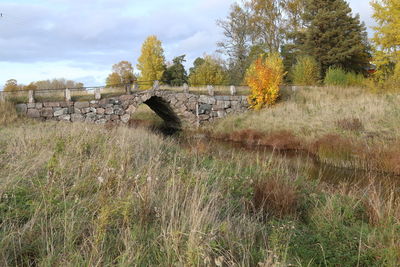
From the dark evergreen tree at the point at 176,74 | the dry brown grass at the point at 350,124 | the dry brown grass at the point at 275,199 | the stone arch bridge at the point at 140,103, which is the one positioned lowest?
the dry brown grass at the point at 275,199

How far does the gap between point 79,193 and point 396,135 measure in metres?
10.9

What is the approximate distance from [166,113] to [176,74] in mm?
15722

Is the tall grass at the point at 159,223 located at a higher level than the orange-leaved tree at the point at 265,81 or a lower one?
lower

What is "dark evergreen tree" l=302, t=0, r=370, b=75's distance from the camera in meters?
23.2

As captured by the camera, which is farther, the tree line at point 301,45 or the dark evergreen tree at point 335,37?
the dark evergreen tree at point 335,37

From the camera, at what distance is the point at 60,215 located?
9.41ft

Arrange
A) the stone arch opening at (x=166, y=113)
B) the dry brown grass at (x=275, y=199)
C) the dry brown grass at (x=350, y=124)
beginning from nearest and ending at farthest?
the dry brown grass at (x=275, y=199)
the dry brown grass at (x=350, y=124)
the stone arch opening at (x=166, y=113)

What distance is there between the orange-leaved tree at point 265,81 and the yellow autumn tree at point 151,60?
1672 cm

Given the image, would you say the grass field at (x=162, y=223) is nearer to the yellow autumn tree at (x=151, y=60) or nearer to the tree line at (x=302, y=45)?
the tree line at (x=302, y=45)

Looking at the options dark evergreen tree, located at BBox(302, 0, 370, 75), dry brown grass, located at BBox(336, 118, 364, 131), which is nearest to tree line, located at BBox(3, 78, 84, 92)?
dark evergreen tree, located at BBox(302, 0, 370, 75)

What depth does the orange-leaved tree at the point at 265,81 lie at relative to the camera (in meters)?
18.1

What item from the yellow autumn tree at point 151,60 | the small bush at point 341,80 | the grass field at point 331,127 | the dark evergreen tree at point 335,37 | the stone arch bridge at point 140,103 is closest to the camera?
the grass field at point 331,127

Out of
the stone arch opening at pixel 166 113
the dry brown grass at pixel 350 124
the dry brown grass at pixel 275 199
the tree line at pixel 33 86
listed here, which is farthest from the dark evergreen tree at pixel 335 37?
the tree line at pixel 33 86

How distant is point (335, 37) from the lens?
23766mm
